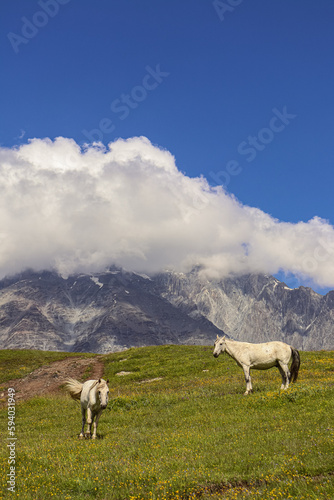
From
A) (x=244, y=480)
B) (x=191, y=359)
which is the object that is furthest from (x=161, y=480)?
(x=191, y=359)

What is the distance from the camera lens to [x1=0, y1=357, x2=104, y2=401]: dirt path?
40.1 metres

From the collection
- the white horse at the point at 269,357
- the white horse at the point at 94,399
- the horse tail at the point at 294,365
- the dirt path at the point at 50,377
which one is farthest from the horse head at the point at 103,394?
the dirt path at the point at 50,377

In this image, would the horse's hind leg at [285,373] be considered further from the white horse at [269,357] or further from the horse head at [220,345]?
the horse head at [220,345]

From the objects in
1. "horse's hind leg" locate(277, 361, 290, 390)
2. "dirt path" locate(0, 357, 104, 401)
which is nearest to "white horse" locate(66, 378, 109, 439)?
"horse's hind leg" locate(277, 361, 290, 390)

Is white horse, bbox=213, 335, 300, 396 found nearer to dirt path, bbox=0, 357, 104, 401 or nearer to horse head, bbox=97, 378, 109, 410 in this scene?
horse head, bbox=97, 378, 109, 410

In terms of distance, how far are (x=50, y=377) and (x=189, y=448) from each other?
119 feet

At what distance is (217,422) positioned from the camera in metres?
17.6

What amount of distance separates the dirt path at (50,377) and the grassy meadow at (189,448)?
12.6 metres

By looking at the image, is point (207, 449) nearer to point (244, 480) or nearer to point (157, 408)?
point (244, 480)

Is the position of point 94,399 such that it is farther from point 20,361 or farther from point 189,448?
point 20,361

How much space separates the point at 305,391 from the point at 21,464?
13.8 m

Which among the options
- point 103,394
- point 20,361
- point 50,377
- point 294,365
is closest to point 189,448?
point 103,394

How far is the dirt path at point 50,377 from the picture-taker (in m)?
40.1

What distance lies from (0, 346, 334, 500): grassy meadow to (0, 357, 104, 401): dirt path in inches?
498
